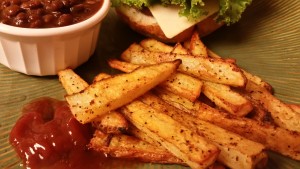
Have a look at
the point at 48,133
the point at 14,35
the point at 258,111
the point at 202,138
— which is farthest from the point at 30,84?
the point at 258,111

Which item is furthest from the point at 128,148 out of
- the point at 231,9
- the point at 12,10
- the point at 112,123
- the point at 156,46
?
the point at 231,9

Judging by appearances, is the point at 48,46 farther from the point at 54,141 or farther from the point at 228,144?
the point at 228,144

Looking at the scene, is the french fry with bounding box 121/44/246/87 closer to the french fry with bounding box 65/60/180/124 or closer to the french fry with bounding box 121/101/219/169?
the french fry with bounding box 65/60/180/124

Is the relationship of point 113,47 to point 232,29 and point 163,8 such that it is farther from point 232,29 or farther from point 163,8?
point 232,29

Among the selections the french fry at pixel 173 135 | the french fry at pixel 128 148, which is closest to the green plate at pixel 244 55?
the french fry at pixel 128 148

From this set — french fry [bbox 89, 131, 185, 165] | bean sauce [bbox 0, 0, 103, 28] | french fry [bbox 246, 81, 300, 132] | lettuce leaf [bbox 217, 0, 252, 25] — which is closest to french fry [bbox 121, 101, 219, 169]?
french fry [bbox 89, 131, 185, 165]
